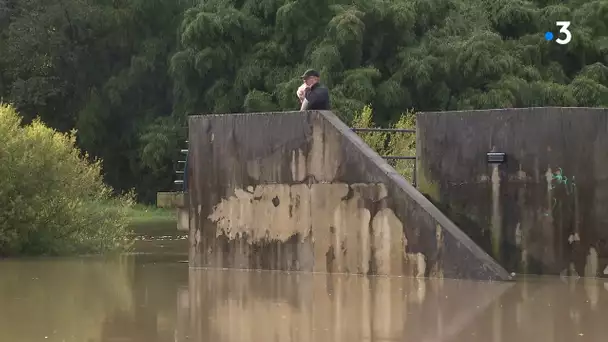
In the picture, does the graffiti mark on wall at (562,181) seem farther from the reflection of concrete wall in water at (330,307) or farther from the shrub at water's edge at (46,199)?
the shrub at water's edge at (46,199)

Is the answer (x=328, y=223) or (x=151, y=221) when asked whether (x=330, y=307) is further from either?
(x=151, y=221)

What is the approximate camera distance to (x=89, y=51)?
4850 cm

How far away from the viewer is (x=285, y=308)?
11.7 m

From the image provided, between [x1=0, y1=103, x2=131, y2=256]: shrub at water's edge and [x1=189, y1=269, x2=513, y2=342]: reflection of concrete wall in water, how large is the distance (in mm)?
4425

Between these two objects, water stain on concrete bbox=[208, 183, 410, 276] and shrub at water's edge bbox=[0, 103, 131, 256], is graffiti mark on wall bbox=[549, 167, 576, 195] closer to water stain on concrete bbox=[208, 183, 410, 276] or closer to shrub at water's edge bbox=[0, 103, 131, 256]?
water stain on concrete bbox=[208, 183, 410, 276]

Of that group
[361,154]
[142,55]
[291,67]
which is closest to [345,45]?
[291,67]

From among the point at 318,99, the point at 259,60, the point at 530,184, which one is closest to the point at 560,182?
the point at 530,184

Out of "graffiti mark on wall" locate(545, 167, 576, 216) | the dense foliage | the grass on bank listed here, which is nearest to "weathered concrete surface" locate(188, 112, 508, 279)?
"graffiti mark on wall" locate(545, 167, 576, 216)

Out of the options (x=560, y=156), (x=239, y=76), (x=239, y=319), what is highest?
(x=239, y=76)

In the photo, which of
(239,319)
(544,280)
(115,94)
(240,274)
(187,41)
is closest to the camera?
(239,319)

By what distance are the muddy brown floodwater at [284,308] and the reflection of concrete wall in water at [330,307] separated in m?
0.01

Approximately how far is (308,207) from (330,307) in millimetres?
4231

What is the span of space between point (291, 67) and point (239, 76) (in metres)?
1.92

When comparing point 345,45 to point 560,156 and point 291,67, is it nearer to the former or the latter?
point 291,67
